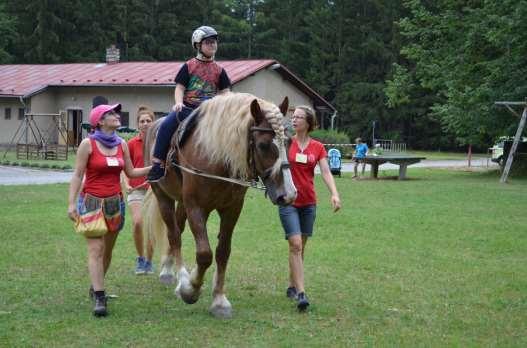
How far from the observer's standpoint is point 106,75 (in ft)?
134

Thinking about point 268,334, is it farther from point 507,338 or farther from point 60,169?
point 60,169

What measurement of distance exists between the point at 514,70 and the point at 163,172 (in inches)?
889

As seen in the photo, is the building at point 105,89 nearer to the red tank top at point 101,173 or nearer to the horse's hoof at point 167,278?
the horse's hoof at point 167,278

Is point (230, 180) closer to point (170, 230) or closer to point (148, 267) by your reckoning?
point (170, 230)

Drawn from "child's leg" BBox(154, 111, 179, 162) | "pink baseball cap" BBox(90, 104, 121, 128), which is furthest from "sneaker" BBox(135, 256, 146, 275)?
"pink baseball cap" BBox(90, 104, 121, 128)

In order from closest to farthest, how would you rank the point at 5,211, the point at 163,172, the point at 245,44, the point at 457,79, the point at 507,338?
the point at 507,338 → the point at 163,172 → the point at 5,211 → the point at 457,79 → the point at 245,44

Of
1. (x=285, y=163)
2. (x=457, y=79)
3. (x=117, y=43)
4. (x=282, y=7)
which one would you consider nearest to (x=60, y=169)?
(x=457, y=79)

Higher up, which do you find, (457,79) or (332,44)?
(332,44)

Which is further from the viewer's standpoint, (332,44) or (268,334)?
(332,44)

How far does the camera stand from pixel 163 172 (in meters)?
A: 7.05

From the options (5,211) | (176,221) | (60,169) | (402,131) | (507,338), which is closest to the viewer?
(507,338)

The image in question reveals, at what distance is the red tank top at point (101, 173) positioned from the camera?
244 inches

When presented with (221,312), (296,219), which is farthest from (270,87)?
(221,312)

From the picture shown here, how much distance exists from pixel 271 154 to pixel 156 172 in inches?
64.0
